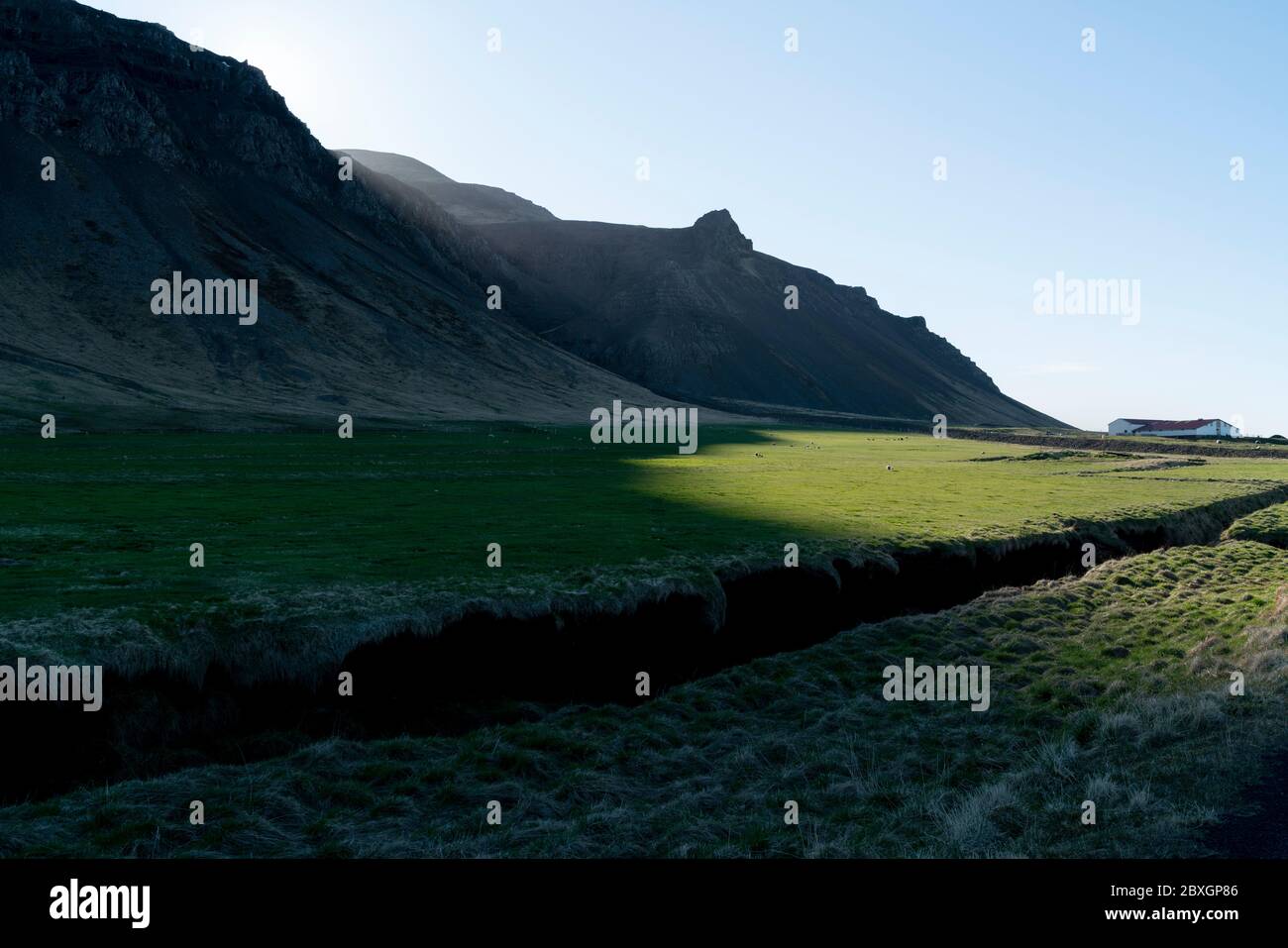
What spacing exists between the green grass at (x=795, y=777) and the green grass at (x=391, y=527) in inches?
194

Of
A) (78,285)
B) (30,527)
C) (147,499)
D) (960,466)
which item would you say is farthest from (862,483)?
(78,285)

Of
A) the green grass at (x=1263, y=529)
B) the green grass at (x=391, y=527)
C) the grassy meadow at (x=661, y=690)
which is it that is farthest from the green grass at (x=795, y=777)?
the green grass at (x=1263, y=529)

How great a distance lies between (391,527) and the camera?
125ft

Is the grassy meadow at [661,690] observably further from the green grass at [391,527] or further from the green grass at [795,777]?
the green grass at [391,527]

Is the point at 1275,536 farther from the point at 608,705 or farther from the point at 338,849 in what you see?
the point at 338,849

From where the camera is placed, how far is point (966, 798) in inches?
625

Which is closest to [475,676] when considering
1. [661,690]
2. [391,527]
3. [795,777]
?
[661,690]

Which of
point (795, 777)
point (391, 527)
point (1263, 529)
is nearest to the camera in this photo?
point (795, 777)

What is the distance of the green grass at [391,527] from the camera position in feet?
73.7

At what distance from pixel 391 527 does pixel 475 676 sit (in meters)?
16.1

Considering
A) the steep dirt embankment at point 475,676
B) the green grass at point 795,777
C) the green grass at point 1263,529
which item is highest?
the green grass at point 1263,529

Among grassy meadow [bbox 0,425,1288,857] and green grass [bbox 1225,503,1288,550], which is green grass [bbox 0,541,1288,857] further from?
green grass [bbox 1225,503,1288,550]

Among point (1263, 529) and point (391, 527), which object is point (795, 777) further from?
point (1263, 529)
